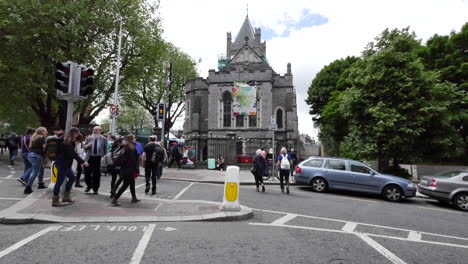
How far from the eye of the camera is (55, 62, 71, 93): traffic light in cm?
636

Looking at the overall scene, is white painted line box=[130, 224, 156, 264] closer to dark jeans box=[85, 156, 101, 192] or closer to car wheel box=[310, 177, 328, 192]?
dark jeans box=[85, 156, 101, 192]

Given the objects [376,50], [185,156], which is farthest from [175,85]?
[376,50]

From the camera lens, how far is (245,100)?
3312 centimetres

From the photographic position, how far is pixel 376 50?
64.9 feet

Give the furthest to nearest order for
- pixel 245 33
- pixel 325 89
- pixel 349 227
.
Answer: pixel 245 33 < pixel 325 89 < pixel 349 227

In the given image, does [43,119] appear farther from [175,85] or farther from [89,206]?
[175,85]

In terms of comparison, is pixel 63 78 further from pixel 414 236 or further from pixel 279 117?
pixel 279 117

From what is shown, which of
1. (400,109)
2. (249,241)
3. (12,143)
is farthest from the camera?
(400,109)

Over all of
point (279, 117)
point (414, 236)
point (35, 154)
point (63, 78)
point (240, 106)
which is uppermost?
point (240, 106)

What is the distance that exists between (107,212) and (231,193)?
2.73m

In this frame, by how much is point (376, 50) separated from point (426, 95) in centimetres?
659

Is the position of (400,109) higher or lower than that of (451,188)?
higher

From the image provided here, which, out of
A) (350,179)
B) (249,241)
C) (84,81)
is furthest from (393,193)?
(84,81)

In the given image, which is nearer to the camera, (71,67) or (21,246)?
(21,246)
